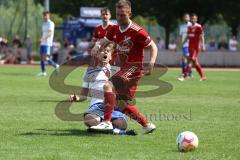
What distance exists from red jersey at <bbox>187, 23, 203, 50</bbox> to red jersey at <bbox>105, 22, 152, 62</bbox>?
1489cm

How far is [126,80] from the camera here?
9617 mm

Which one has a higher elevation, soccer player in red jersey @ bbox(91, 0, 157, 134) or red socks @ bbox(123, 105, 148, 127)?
soccer player in red jersey @ bbox(91, 0, 157, 134)

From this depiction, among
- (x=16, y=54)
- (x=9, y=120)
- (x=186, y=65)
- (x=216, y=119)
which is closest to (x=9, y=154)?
(x=9, y=120)

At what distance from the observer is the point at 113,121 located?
32.3 feet

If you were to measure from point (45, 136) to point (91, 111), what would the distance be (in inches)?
40.5

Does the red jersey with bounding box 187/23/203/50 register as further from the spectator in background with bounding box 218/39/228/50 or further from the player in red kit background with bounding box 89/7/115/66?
the spectator in background with bounding box 218/39/228/50

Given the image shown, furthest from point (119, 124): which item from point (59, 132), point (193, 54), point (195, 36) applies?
point (195, 36)

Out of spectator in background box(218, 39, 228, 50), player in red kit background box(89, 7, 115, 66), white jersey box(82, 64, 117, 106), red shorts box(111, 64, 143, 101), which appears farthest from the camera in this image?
spectator in background box(218, 39, 228, 50)

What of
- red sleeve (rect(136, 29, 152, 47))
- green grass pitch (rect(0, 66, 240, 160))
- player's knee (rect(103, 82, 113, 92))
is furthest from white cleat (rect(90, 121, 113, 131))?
red sleeve (rect(136, 29, 152, 47))

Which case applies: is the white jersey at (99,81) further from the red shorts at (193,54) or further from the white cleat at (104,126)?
the red shorts at (193,54)

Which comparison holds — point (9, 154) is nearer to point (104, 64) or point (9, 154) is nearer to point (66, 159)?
point (66, 159)

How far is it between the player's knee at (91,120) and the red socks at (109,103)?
362 millimetres

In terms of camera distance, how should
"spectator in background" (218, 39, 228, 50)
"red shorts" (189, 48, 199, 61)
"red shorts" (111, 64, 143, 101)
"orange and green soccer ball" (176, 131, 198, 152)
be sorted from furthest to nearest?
1. "spectator in background" (218, 39, 228, 50)
2. "red shorts" (189, 48, 199, 61)
3. "red shorts" (111, 64, 143, 101)
4. "orange and green soccer ball" (176, 131, 198, 152)

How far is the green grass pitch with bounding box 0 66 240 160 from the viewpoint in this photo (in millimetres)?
7910
